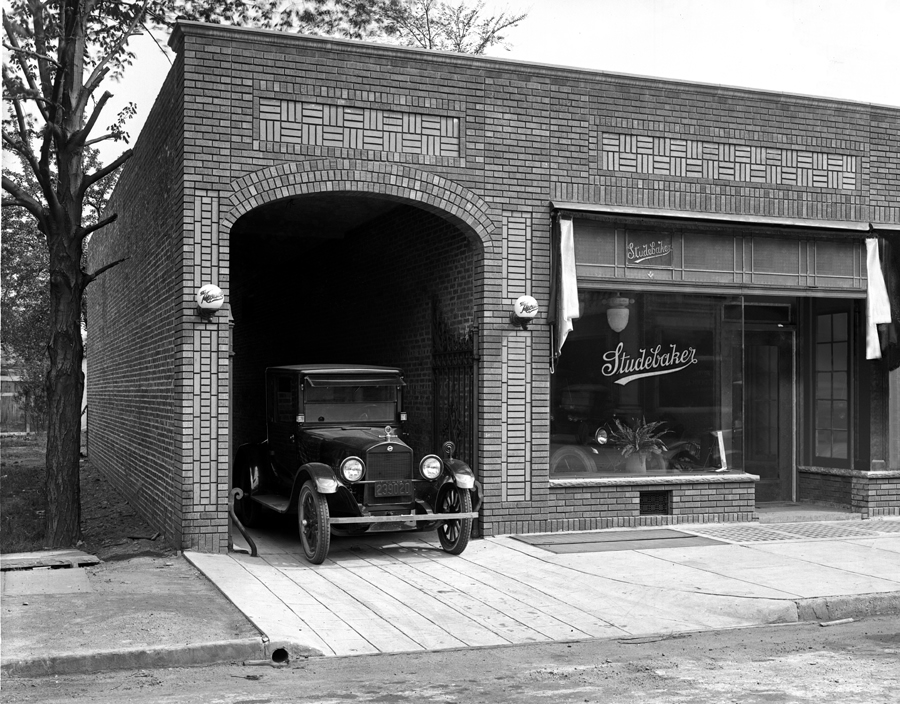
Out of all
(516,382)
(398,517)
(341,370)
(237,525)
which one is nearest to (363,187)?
(341,370)

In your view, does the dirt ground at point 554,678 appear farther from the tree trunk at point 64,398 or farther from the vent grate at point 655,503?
the tree trunk at point 64,398

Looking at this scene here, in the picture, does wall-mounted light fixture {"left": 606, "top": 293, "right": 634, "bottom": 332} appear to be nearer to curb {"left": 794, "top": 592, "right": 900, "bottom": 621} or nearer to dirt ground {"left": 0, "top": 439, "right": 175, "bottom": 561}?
curb {"left": 794, "top": 592, "right": 900, "bottom": 621}

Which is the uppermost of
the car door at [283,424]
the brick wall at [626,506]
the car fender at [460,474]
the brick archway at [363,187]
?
the brick archway at [363,187]

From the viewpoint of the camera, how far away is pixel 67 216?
45.1 ft

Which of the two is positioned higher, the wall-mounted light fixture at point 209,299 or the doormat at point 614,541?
the wall-mounted light fixture at point 209,299

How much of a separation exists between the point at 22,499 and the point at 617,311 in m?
12.8

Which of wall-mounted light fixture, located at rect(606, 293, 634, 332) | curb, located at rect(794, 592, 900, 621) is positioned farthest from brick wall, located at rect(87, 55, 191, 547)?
curb, located at rect(794, 592, 900, 621)

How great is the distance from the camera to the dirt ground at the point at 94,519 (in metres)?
11.9

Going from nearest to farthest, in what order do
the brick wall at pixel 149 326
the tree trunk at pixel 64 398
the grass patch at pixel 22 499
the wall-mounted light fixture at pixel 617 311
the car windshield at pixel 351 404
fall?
the brick wall at pixel 149 326, the car windshield at pixel 351 404, the wall-mounted light fixture at pixel 617 311, the tree trunk at pixel 64 398, the grass patch at pixel 22 499

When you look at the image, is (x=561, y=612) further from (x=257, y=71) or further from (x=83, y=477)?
(x=83, y=477)

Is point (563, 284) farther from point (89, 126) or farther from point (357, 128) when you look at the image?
point (89, 126)

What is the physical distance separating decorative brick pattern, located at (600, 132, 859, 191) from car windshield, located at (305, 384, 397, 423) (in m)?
3.83

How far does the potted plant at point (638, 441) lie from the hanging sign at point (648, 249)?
6.39ft

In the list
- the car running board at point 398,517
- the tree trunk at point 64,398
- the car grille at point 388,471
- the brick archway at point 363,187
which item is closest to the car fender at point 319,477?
the car running board at point 398,517
